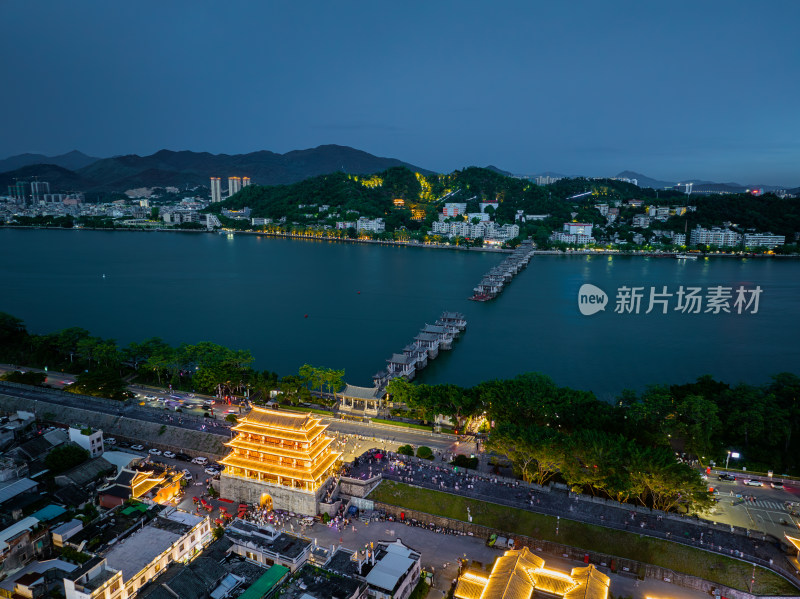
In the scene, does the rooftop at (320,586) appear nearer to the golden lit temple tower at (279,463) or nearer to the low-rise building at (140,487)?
the golden lit temple tower at (279,463)

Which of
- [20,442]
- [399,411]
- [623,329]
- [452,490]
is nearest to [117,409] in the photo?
[20,442]

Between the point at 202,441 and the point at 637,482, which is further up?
the point at 637,482

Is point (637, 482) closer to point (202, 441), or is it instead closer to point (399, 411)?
point (399, 411)

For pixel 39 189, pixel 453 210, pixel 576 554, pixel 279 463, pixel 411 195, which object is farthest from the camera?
pixel 39 189

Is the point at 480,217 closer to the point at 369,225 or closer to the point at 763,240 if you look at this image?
the point at 369,225

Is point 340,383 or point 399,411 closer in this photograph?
point 399,411

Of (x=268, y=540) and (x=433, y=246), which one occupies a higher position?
(x=433, y=246)

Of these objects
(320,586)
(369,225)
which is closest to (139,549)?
(320,586)
